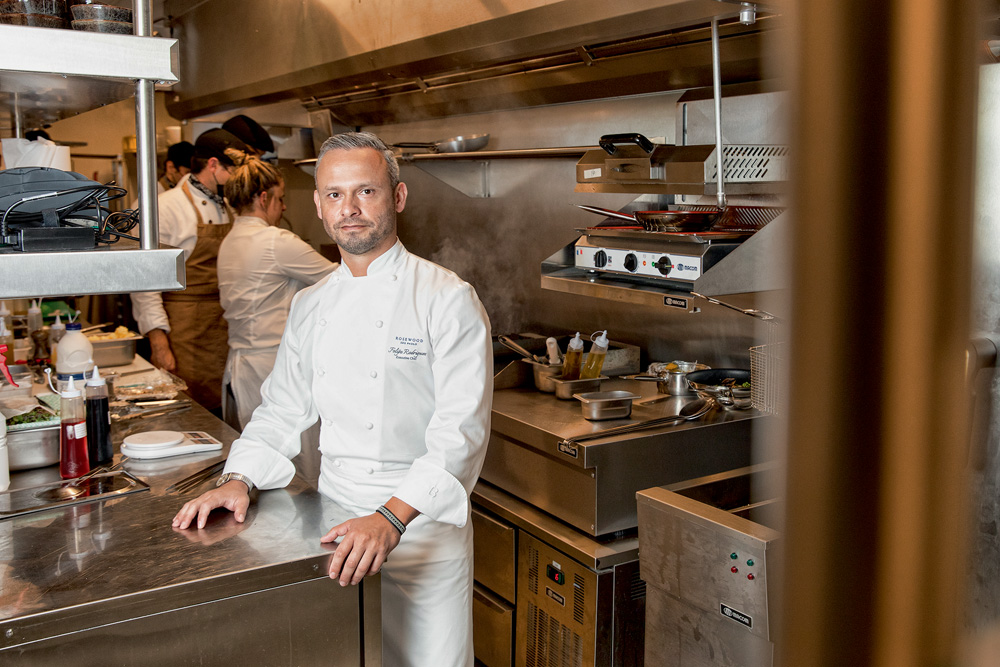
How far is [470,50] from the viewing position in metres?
3.15

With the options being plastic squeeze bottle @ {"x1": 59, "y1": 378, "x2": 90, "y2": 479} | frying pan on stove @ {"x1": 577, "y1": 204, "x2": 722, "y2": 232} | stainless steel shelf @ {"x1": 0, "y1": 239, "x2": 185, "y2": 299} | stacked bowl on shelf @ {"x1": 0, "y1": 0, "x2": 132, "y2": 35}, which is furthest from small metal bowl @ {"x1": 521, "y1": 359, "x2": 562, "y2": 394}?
stacked bowl on shelf @ {"x1": 0, "y1": 0, "x2": 132, "y2": 35}

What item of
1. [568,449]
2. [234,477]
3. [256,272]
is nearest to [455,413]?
[234,477]

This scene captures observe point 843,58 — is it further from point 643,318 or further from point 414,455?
point 643,318

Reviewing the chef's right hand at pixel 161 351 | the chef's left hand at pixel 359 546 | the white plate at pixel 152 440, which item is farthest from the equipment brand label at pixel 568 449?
the chef's right hand at pixel 161 351

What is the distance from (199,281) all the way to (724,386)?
310cm

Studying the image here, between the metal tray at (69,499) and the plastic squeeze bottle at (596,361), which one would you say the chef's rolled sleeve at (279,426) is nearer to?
the metal tray at (69,499)

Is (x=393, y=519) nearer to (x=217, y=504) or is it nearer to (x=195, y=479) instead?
(x=217, y=504)

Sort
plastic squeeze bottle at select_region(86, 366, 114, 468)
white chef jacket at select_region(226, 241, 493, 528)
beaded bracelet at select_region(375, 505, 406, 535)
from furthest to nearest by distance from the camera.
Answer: plastic squeeze bottle at select_region(86, 366, 114, 468), white chef jacket at select_region(226, 241, 493, 528), beaded bracelet at select_region(375, 505, 406, 535)

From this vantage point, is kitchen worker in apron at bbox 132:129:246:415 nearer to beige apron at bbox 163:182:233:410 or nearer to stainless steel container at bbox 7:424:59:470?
beige apron at bbox 163:182:233:410

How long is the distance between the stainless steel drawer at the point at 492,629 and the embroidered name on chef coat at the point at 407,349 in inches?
48.0

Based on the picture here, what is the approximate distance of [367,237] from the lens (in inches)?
83.4

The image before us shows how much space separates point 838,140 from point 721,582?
6.54 ft

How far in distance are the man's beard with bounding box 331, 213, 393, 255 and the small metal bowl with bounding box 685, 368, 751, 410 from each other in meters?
1.33

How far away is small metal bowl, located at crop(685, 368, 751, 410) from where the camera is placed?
2.91 meters
